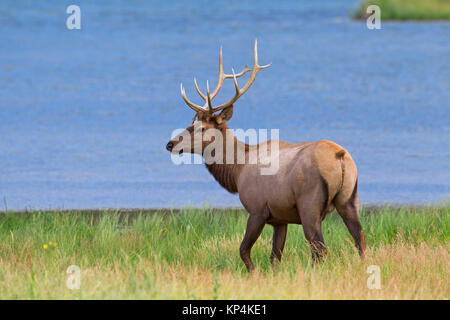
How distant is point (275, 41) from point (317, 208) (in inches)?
1093

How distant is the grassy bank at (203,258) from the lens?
7.33 meters

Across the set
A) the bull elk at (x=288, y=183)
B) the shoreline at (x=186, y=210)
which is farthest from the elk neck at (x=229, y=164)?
the shoreline at (x=186, y=210)

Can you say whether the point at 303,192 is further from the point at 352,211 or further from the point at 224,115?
the point at 224,115

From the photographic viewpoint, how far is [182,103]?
23188mm

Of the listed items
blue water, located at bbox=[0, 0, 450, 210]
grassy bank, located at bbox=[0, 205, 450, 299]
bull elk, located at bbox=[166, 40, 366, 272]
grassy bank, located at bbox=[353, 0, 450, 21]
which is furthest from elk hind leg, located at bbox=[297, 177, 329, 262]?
grassy bank, located at bbox=[353, 0, 450, 21]

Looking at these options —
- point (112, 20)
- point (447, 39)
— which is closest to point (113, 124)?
point (447, 39)

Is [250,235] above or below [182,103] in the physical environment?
below

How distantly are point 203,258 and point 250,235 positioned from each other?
30.4 inches

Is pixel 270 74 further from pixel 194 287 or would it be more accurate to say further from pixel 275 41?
pixel 194 287

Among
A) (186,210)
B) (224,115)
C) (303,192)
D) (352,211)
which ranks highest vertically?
(224,115)

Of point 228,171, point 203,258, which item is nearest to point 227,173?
point 228,171

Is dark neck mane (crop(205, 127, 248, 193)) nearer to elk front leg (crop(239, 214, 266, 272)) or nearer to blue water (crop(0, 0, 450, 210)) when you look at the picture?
elk front leg (crop(239, 214, 266, 272))

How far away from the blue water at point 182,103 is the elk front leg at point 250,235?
2868mm

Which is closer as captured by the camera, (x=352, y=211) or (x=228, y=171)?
(x=352, y=211)
